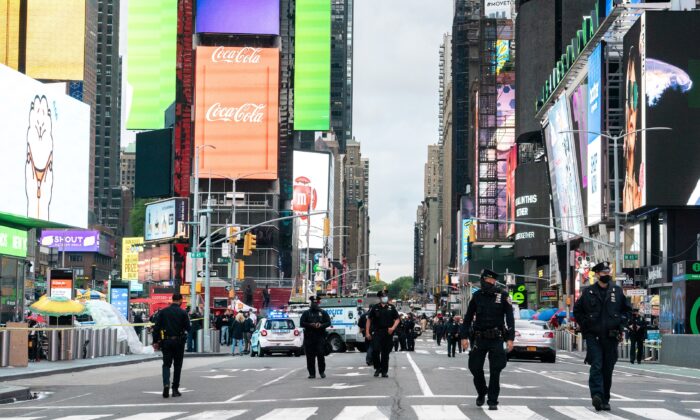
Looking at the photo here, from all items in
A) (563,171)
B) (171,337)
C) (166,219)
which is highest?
(563,171)

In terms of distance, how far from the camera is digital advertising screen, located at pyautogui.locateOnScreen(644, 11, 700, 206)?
69.7 m

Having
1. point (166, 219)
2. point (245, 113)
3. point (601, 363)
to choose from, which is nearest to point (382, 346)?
point (601, 363)

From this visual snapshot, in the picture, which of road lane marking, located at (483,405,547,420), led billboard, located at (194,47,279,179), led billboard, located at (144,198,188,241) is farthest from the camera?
led billboard, located at (144,198,188,241)

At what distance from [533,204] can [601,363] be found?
114614 millimetres

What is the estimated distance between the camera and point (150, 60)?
458 ft

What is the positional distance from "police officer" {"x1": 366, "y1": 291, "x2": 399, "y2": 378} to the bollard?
33.8 feet

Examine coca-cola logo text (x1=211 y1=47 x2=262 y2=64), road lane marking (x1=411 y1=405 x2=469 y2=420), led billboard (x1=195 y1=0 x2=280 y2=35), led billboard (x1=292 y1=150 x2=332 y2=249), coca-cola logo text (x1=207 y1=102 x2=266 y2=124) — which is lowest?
road lane marking (x1=411 y1=405 x2=469 y2=420)

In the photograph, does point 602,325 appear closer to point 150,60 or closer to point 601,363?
point 601,363

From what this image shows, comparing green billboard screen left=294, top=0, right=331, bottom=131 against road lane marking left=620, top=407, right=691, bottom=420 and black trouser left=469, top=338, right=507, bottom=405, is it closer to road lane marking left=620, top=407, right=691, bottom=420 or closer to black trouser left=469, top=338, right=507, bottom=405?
black trouser left=469, top=338, right=507, bottom=405

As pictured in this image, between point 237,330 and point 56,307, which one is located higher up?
point 56,307

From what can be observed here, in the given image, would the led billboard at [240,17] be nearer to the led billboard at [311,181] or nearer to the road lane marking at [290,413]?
the led billboard at [311,181]

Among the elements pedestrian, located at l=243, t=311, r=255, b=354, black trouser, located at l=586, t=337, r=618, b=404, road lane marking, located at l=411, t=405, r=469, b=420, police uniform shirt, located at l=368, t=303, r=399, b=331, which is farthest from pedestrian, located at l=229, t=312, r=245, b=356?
black trouser, located at l=586, t=337, r=618, b=404

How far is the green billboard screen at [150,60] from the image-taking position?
139 m

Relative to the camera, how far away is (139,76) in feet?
460
